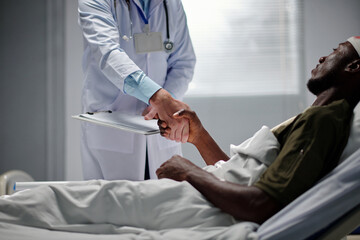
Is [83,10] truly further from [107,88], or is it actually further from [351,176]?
[351,176]

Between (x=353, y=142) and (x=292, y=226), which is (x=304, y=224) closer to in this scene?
(x=292, y=226)

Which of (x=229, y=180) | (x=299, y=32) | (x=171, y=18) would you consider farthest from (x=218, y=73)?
(x=229, y=180)

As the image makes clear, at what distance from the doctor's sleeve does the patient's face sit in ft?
2.96

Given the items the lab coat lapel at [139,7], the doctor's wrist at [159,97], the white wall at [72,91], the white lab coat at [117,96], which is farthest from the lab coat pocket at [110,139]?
the white wall at [72,91]

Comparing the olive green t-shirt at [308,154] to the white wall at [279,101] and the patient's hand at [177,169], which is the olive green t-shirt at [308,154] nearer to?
the patient's hand at [177,169]

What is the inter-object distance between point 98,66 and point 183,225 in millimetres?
1221

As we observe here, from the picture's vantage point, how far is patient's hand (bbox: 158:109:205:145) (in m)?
1.80

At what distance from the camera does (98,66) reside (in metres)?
1.99

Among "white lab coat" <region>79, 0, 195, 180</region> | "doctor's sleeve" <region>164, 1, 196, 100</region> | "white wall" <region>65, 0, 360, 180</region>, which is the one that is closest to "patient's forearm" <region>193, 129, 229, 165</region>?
"white lab coat" <region>79, 0, 195, 180</region>

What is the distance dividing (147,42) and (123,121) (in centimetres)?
54

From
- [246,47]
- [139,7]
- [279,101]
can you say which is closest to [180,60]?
[139,7]

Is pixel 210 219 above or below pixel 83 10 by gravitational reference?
below

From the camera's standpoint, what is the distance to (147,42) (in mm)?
1989

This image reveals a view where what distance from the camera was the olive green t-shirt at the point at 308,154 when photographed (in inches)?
40.1
